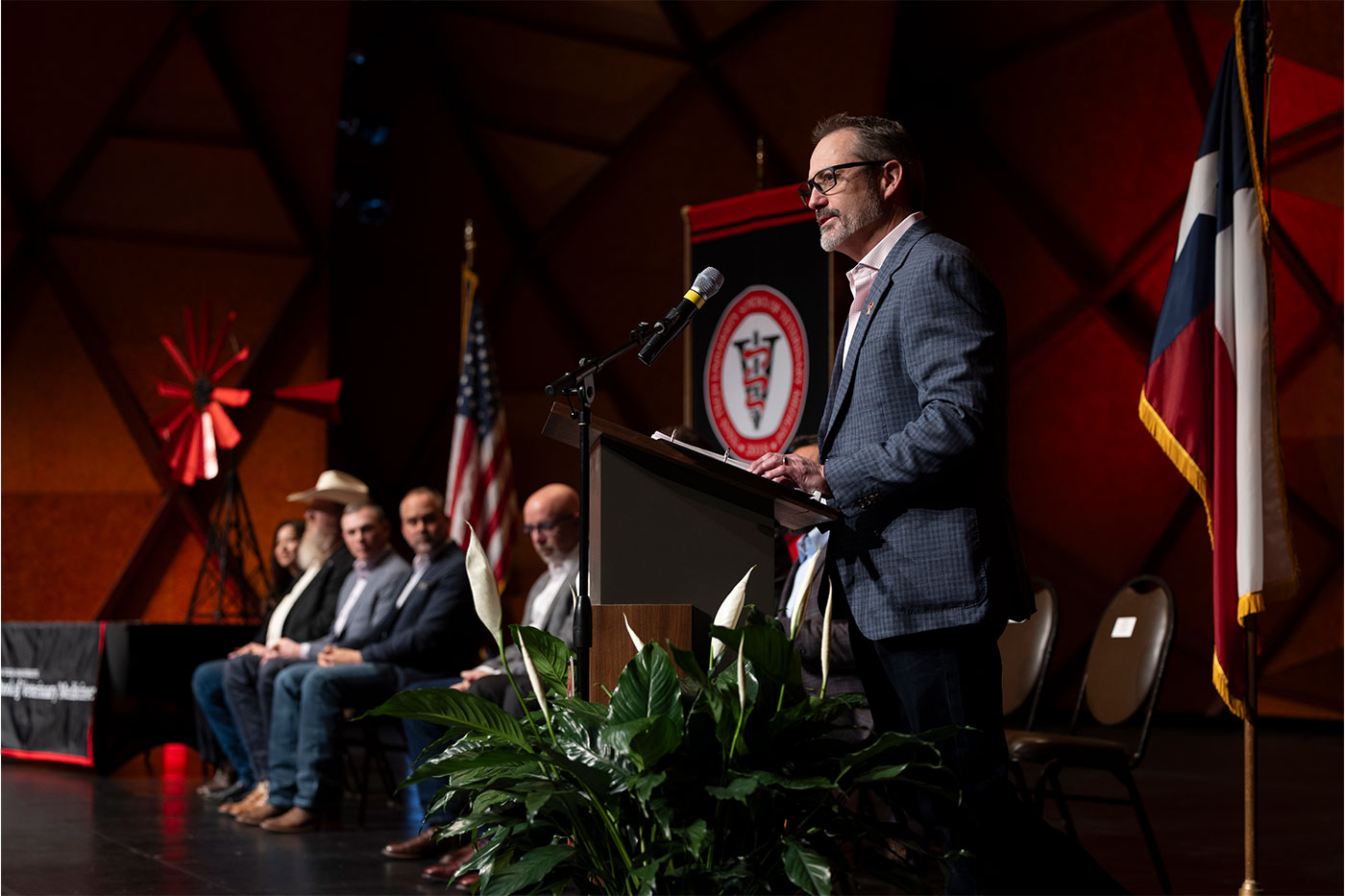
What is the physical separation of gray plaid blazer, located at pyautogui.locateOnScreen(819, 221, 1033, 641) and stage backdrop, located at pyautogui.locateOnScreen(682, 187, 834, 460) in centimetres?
310

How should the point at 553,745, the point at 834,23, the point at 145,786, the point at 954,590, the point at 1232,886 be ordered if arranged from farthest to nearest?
the point at 834,23 → the point at 145,786 → the point at 1232,886 → the point at 954,590 → the point at 553,745

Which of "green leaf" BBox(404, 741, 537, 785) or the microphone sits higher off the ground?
the microphone

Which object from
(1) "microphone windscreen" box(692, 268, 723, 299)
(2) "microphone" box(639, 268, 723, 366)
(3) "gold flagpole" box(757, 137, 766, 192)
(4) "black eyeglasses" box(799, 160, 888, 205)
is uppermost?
(3) "gold flagpole" box(757, 137, 766, 192)

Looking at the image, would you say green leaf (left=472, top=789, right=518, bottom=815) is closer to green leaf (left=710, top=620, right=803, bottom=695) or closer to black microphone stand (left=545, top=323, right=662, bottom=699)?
black microphone stand (left=545, top=323, right=662, bottom=699)

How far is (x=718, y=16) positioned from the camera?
384 inches

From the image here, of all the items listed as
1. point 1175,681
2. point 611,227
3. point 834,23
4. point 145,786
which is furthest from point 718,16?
point 145,786

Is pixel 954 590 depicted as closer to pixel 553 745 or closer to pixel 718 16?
pixel 553 745

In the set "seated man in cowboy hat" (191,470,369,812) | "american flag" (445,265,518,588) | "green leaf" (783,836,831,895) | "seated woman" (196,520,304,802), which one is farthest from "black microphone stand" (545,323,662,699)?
"american flag" (445,265,518,588)

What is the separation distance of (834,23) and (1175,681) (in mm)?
5385

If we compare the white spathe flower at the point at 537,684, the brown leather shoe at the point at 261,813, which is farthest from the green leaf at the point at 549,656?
the brown leather shoe at the point at 261,813

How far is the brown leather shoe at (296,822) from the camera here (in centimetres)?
470

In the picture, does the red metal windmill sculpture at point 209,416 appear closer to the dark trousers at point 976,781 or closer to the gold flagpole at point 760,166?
the gold flagpole at point 760,166

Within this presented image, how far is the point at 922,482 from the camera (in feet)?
6.58

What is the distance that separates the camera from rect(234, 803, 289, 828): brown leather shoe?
16.0 ft
